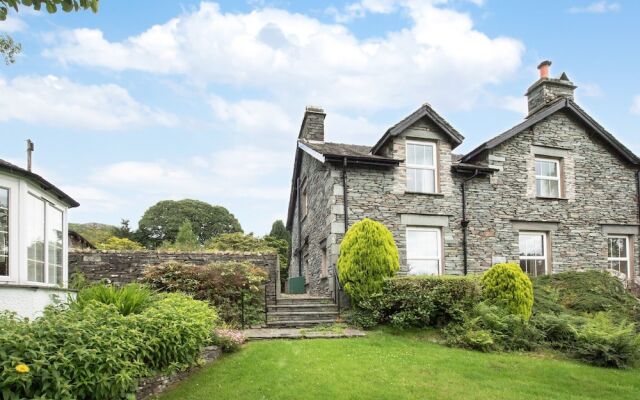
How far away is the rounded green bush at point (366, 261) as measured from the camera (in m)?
12.6

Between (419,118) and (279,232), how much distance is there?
78.5 feet

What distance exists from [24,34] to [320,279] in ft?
36.4

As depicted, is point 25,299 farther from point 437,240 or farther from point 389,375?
point 437,240

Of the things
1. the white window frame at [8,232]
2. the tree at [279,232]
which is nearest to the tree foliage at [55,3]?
the white window frame at [8,232]

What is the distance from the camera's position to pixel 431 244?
15.4 metres

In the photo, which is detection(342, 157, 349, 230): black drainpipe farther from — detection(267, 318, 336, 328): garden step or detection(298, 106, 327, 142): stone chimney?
detection(298, 106, 327, 142): stone chimney

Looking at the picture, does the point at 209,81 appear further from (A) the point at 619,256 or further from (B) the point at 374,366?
(A) the point at 619,256

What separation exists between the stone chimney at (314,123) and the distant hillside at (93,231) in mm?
25867

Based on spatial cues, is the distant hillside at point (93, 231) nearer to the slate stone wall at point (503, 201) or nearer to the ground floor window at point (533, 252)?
the slate stone wall at point (503, 201)

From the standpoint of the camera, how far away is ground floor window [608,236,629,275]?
1720cm

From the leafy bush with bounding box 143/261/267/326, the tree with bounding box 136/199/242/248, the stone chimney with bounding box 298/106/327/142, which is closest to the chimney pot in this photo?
the stone chimney with bounding box 298/106/327/142

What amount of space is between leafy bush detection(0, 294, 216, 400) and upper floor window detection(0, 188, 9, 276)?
132cm

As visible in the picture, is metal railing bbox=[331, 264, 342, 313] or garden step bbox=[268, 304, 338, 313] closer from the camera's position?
garden step bbox=[268, 304, 338, 313]

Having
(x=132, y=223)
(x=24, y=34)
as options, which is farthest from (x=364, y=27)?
(x=132, y=223)
